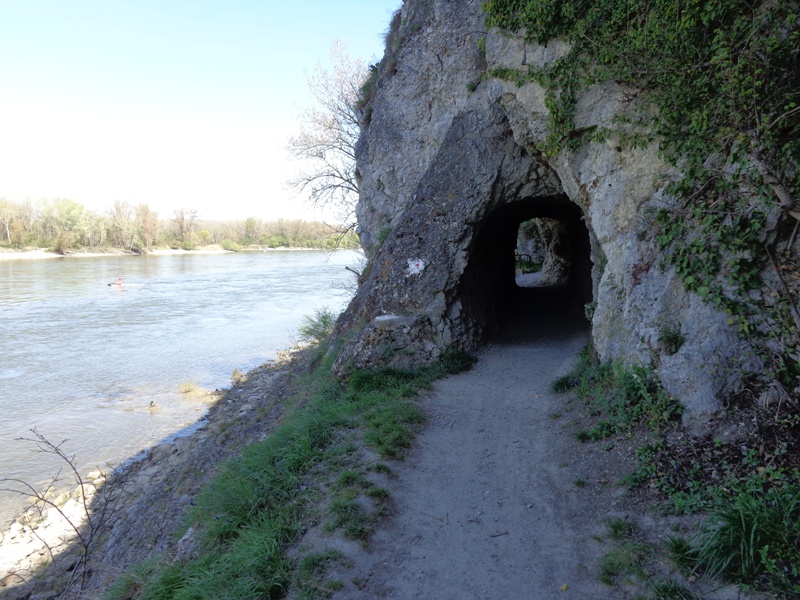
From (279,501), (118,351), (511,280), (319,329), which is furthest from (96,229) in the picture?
(279,501)

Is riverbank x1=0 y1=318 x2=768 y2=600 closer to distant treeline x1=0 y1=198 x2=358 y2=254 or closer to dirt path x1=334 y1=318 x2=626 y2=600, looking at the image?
dirt path x1=334 y1=318 x2=626 y2=600

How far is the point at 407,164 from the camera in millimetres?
13039

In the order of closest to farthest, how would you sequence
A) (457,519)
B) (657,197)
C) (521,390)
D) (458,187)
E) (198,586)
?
(198,586), (457,519), (657,197), (521,390), (458,187)

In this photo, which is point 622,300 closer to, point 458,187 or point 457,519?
point 457,519

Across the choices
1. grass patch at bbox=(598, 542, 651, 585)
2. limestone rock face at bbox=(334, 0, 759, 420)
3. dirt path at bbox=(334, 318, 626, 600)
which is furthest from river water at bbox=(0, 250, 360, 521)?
grass patch at bbox=(598, 542, 651, 585)

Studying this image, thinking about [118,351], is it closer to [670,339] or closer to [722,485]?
[670,339]

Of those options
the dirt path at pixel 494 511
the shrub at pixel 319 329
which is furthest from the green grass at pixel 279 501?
the shrub at pixel 319 329

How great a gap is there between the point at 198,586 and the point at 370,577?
60.4 inches

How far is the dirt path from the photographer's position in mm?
3885

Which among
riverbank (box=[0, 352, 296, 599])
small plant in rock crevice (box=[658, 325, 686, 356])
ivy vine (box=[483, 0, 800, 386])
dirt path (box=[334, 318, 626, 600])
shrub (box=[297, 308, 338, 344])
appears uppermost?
ivy vine (box=[483, 0, 800, 386])

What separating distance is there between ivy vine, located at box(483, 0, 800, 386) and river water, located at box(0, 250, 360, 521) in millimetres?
9805

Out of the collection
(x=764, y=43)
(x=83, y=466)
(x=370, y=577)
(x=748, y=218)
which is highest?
(x=764, y=43)

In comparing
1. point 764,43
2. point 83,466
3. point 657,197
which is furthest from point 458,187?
point 83,466

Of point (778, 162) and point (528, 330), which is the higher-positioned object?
point (778, 162)
